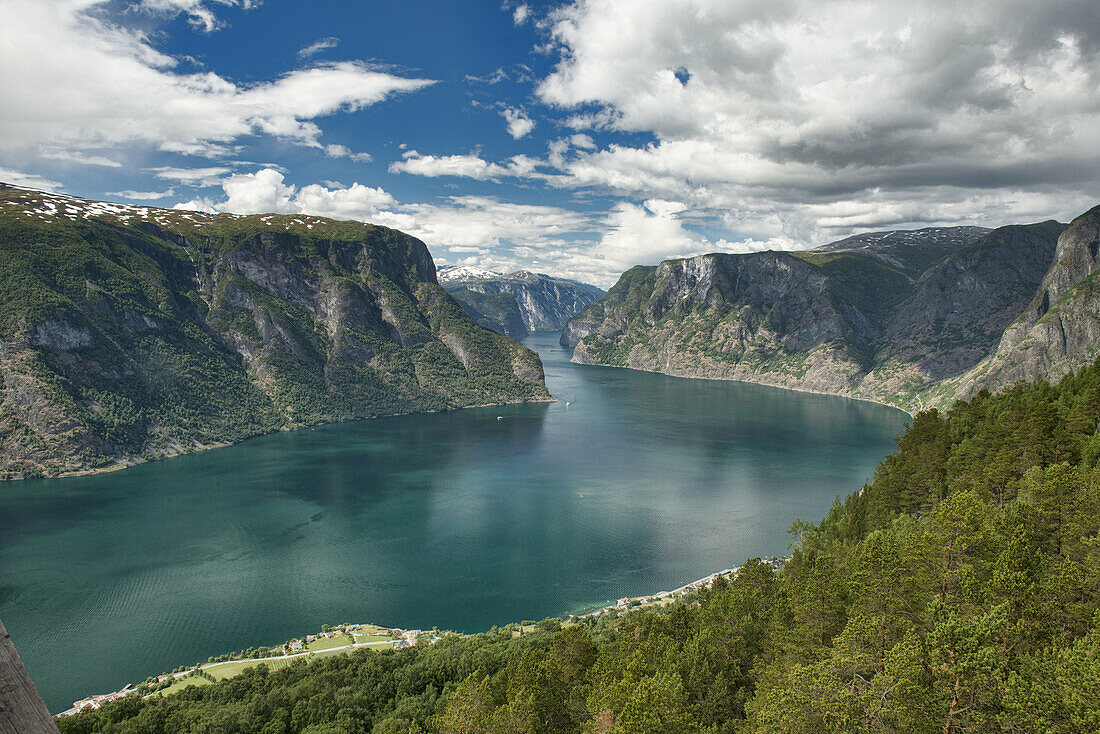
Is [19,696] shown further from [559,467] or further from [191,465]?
[191,465]

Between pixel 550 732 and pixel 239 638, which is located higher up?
pixel 550 732

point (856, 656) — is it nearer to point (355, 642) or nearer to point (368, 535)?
point (355, 642)

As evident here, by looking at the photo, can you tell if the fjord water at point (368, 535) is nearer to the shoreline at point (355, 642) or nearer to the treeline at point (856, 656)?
the shoreline at point (355, 642)

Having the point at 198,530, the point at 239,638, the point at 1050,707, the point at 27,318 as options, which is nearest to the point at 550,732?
the point at 1050,707

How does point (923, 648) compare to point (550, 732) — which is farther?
point (550, 732)

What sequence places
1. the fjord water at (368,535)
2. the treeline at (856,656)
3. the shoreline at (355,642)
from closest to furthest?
1. the treeline at (856,656)
2. the shoreline at (355,642)
3. the fjord water at (368,535)

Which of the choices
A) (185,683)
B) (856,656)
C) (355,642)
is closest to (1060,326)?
(355,642)

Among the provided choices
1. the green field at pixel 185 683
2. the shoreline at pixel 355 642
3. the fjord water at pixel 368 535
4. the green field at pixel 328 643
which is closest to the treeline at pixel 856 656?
the green field at pixel 185 683
